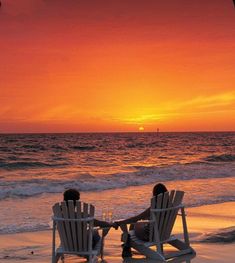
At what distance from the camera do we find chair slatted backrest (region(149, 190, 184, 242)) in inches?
244

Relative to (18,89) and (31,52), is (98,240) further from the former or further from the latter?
(18,89)

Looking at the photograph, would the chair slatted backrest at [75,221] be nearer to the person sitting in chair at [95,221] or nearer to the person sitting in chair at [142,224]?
the person sitting in chair at [95,221]

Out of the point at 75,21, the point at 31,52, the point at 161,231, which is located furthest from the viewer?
the point at 31,52

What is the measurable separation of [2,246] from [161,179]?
15211mm

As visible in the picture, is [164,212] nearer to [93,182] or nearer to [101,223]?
[101,223]

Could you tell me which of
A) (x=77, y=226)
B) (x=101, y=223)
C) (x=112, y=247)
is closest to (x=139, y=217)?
(x=101, y=223)

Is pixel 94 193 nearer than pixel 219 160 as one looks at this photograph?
Yes

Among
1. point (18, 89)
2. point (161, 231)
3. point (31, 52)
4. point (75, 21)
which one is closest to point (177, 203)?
point (161, 231)

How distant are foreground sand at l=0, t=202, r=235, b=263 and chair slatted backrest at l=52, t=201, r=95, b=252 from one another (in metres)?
0.86

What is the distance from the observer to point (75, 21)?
916 cm

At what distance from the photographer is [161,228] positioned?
6.32m

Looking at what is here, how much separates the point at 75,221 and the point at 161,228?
1186 mm

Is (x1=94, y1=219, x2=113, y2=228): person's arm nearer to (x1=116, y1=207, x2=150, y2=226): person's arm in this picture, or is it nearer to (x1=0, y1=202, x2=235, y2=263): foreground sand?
(x1=116, y1=207, x2=150, y2=226): person's arm

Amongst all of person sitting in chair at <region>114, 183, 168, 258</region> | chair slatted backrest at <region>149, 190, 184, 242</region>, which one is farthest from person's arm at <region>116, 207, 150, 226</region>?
chair slatted backrest at <region>149, 190, 184, 242</region>
